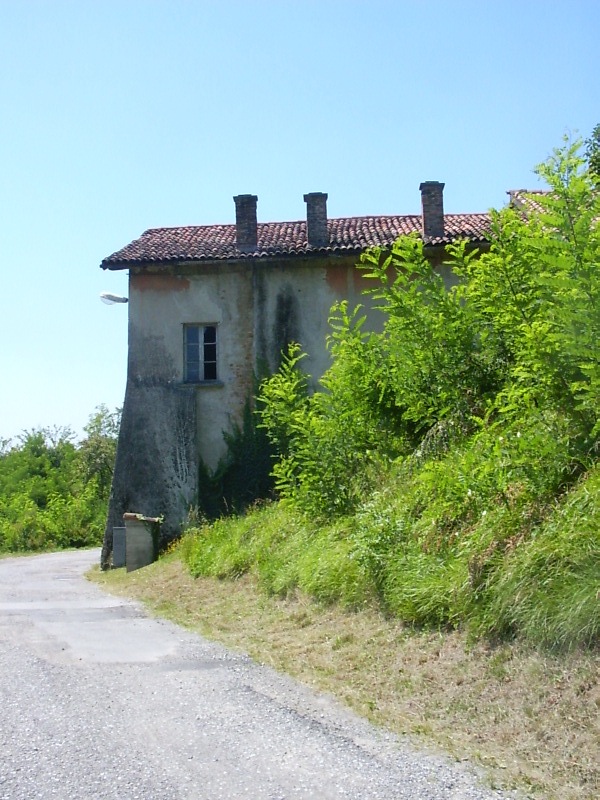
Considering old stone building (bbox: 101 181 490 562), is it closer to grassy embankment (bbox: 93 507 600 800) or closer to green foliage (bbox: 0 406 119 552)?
grassy embankment (bbox: 93 507 600 800)

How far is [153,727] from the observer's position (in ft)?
21.1

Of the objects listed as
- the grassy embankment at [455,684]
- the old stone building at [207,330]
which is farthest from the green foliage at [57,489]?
the grassy embankment at [455,684]

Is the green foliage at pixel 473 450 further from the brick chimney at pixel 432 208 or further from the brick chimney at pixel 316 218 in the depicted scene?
the brick chimney at pixel 432 208

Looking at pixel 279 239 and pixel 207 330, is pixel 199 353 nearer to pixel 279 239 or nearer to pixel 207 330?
pixel 207 330

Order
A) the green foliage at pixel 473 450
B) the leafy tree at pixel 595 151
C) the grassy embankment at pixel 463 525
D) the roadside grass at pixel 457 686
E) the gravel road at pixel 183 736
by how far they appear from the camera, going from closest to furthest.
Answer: the gravel road at pixel 183 736
the roadside grass at pixel 457 686
the grassy embankment at pixel 463 525
the green foliage at pixel 473 450
the leafy tree at pixel 595 151

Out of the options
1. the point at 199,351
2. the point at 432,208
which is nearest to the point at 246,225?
the point at 199,351

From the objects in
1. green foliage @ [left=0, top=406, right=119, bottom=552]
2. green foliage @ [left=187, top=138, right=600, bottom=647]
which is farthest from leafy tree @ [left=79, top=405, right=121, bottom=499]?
green foliage @ [left=187, top=138, right=600, bottom=647]

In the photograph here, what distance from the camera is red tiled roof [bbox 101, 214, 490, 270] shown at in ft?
74.8

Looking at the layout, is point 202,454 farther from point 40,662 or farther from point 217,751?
point 217,751

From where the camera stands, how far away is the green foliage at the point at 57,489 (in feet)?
143

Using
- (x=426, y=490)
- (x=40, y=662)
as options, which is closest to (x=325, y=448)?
(x=426, y=490)

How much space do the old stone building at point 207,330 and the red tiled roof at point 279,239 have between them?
2.4 inches

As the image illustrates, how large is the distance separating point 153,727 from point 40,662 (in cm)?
325

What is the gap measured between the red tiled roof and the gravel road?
14415 millimetres
